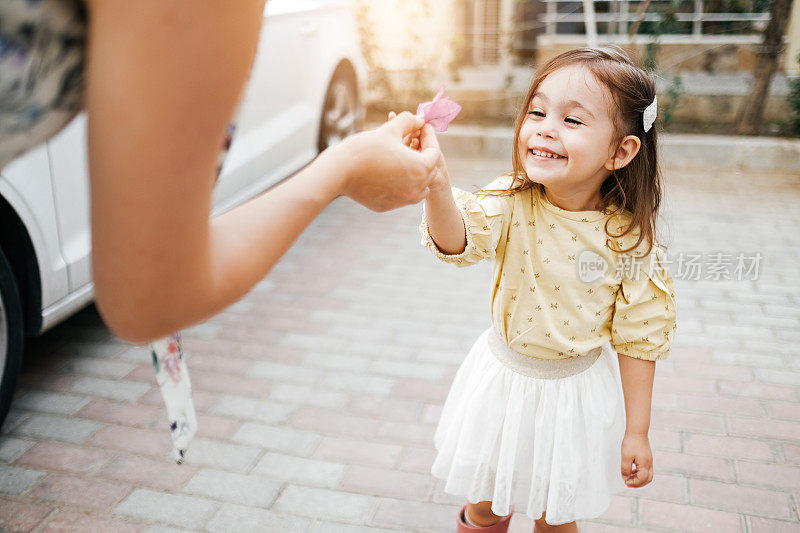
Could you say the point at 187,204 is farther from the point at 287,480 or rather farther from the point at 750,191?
the point at 750,191

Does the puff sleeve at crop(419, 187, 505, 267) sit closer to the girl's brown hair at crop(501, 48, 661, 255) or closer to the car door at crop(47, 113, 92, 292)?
the girl's brown hair at crop(501, 48, 661, 255)

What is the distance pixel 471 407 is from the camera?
5.80 feet

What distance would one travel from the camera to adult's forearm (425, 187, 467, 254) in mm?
1466

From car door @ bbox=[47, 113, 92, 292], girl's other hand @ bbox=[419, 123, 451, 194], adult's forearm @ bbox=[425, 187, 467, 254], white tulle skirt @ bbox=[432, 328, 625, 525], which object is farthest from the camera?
car door @ bbox=[47, 113, 92, 292]

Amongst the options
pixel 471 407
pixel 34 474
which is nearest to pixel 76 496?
pixel 34 474

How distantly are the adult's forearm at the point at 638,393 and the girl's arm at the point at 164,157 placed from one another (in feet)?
3.54

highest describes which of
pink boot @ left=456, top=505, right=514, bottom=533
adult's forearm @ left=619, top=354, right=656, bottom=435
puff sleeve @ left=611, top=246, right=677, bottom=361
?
puff sleeve @ left=611, top=246, right=677, bottom=361

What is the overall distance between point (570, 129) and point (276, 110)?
10.00 feet

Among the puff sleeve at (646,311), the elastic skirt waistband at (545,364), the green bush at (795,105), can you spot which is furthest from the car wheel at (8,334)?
the green bush at (795,105)

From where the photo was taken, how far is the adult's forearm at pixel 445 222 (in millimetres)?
1466

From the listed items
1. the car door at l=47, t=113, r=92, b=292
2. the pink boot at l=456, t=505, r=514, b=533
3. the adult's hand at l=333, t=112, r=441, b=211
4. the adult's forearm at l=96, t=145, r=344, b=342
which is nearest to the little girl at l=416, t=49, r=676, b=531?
the pink boot at l=456, t=505, r=514, b=533

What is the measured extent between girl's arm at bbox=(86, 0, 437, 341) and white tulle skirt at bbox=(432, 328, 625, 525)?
996 mm

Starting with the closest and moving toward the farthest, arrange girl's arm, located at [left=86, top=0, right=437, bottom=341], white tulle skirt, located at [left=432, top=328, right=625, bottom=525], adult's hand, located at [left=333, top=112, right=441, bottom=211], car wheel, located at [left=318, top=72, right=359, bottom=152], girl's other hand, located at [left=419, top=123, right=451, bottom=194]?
girl's arm, located at [left=86, top=0, right=437, bottom=341] → adult's hand, located at [left=333, top=112, right=441, bottom=211] → girl's other hand, located at [left=419, top=123, right=451, bottom=194] → white tulle skirt, located at [left=432, top=328, right=625, bottom=525] → car wheel, located at [left=318, top=72, right=359, bottom=152]

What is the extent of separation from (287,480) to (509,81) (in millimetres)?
5714
